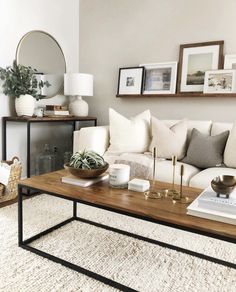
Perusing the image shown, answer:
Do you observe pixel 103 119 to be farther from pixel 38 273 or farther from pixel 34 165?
pixel 38 273

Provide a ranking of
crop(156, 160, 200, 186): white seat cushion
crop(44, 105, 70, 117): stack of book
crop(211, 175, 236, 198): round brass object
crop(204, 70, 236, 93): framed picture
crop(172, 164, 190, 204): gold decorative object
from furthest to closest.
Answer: crop(44, 105, 70, 117): stack of book → crop(204, 70, 236, 93): framed picture → crop(156, 160, 200, 186): white seat cushion → crop(172, 164, 190, 204): gold decorative object → crop(211, 175, 236, 198): round brass object

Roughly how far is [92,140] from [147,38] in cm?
150

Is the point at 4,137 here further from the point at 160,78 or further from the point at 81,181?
the point at 160,78

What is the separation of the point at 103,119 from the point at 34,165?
1.08 metres

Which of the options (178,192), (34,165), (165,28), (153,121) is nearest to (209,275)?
(178,192)

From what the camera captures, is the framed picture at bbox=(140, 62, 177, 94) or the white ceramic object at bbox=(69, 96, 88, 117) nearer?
the framed picture at bbox=(140, 62, 177, 94)

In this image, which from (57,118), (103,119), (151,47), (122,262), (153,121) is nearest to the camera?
(122,262)

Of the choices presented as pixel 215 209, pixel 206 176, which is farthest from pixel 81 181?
pixel 206 176

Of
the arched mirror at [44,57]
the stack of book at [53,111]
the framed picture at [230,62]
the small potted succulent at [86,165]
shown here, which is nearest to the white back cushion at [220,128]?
the framed picture at [230,62]

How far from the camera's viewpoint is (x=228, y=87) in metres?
2.77

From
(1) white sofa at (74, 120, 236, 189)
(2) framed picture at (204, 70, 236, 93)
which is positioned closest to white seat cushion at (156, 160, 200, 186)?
(1) white sofa at (74, 120, 236, 189)

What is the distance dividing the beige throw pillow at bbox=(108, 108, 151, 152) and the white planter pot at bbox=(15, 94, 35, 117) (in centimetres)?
86

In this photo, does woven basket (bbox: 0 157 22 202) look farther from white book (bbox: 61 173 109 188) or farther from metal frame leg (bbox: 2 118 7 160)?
white book (bbox: 61 173 109 188)

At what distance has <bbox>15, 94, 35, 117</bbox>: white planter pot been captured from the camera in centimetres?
280
